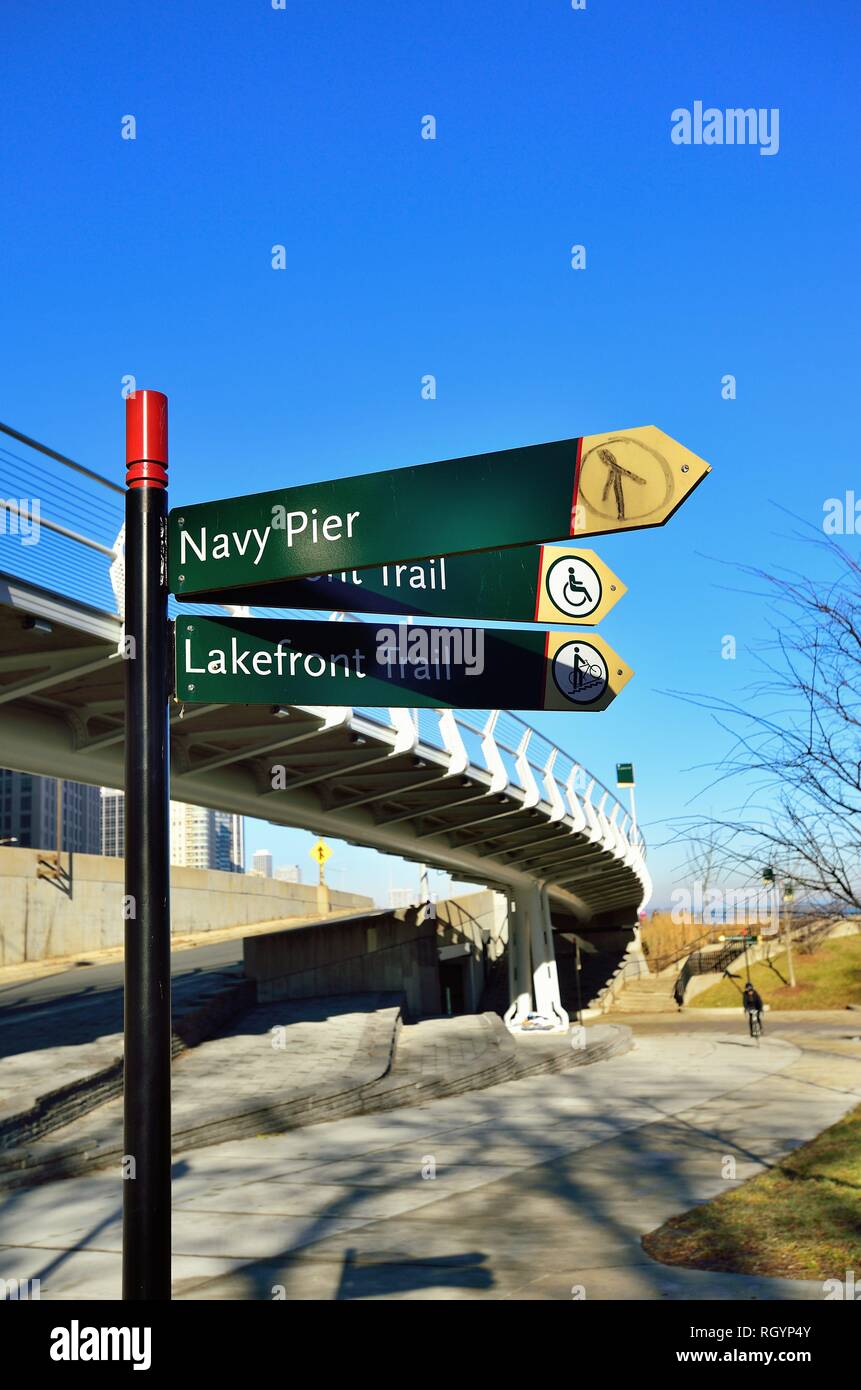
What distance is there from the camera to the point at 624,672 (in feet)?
14.1

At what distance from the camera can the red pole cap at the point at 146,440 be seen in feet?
11.7

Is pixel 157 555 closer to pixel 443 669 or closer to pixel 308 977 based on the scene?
pixel 443 669

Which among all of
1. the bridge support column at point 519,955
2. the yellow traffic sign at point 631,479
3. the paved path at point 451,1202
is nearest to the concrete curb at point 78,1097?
the paved path at point 451,1202

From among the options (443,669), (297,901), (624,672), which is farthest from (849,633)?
(297,901)

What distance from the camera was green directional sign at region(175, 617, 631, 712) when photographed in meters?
3.79

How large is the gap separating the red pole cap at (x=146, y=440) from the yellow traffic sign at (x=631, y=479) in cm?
130

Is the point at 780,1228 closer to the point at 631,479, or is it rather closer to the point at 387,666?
the point at 387,666

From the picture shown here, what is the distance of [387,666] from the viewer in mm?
4004

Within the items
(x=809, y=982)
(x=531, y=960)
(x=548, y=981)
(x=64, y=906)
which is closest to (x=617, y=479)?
(x=64, y=906)

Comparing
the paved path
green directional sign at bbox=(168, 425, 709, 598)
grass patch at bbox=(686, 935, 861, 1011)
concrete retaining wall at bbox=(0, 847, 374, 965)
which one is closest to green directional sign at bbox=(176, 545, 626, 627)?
green directional sign at bbox=(168, 425, 709, 598)

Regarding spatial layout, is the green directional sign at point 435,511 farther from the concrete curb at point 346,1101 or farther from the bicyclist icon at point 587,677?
the concrete curb at point 346,1101

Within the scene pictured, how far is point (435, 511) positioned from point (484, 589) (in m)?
0.64
